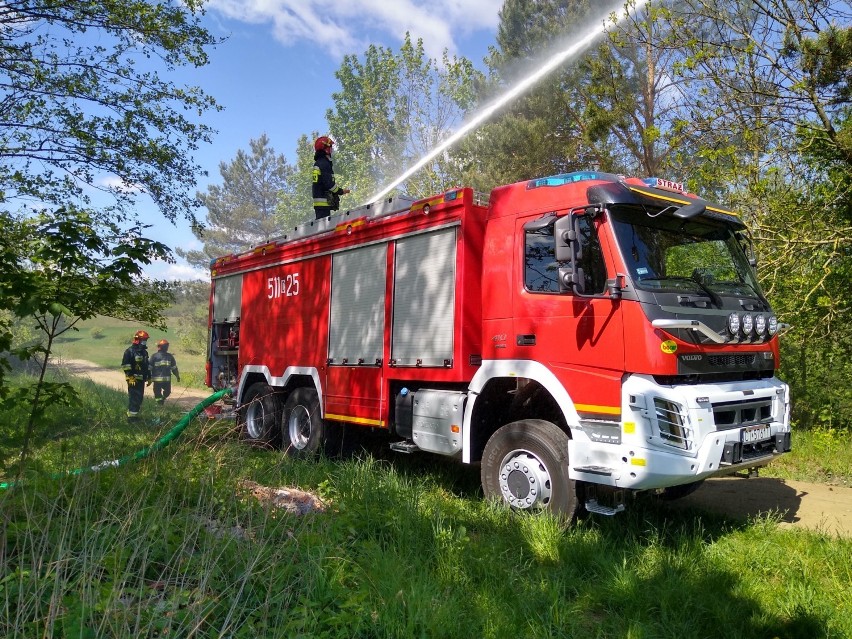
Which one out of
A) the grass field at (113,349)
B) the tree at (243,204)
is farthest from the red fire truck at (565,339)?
the tree at (243,204)

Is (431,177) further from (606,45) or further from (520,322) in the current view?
(520,322)

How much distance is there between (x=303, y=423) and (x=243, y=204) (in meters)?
43.2

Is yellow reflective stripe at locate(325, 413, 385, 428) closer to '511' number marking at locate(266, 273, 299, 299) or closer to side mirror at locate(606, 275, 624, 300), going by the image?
'511' number marking at locate(266, 273, 299, 299)

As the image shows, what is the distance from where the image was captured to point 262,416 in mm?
8648

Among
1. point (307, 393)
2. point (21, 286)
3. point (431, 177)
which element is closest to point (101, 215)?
point (307, 393)

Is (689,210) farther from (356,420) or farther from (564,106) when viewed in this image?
(564,106)

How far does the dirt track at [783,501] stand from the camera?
214 inches

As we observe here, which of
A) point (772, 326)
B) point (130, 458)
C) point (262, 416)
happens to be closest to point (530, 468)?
point (772, 326)

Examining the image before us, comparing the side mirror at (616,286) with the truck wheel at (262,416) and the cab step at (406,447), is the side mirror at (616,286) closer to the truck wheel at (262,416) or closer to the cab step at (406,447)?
the cab step at (406,447)

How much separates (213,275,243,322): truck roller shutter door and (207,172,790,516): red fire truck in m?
3.10

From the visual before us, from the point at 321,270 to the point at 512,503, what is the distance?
3964mm

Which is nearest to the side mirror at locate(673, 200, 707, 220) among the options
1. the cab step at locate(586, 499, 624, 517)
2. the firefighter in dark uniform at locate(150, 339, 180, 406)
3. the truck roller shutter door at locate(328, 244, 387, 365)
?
the cab step at locate(586, 499, 624, 517)

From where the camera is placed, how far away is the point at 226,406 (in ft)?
→ 31.6

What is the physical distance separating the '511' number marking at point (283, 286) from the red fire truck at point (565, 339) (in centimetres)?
126
